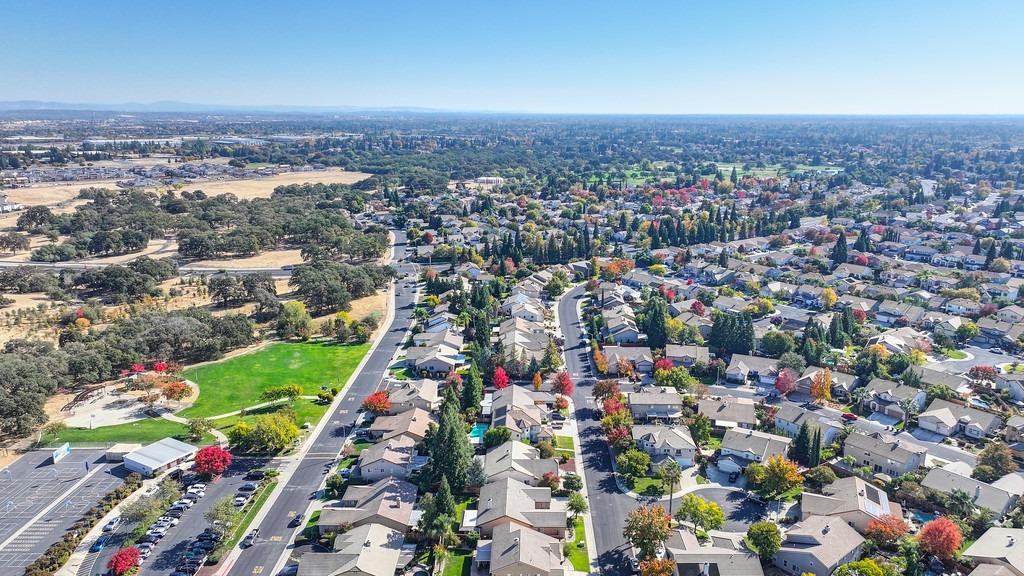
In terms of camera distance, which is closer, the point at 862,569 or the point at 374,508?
the point at 862,569

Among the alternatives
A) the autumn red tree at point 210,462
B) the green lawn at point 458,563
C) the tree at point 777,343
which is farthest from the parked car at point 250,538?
the tree at point 777,343

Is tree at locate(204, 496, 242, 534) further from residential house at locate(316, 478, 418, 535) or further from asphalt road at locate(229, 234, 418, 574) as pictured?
residential house at locate(316, 478, 418, 535)

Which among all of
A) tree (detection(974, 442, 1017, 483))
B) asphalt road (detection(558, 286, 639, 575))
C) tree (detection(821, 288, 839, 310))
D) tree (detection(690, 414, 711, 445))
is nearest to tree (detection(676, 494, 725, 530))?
asphalt road (detection(558, 286, 639, 575))

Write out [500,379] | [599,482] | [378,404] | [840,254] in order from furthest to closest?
[840,254] → [500,379] → [378,404] → [599,482]

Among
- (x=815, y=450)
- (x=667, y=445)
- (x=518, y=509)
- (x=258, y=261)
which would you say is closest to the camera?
(x=518, y=509)

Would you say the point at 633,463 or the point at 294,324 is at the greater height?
the point at 294,324

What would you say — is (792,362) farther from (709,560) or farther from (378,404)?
(378,404)

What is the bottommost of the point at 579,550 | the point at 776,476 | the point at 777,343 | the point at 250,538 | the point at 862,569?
the point at 250,538

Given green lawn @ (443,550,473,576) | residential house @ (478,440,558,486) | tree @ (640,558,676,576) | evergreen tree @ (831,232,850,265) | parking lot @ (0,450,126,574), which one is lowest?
parking lot @ (0,450,126,574)

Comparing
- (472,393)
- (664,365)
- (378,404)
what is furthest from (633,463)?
(378,404)
